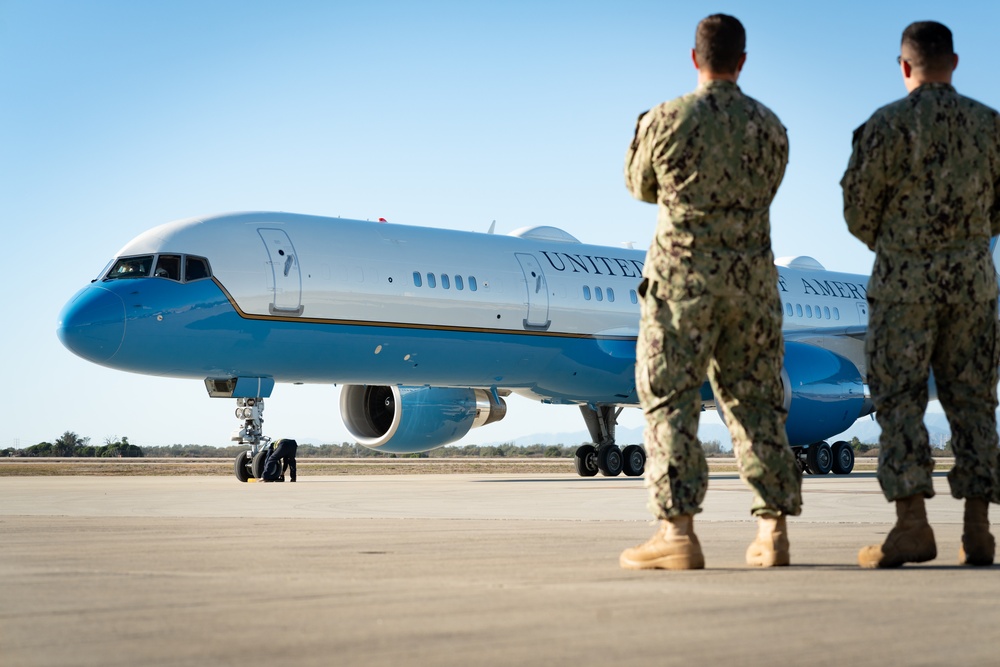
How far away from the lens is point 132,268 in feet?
52.0

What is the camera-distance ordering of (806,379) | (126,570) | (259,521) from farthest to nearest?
(806,379) → (259,521) → (126,570)

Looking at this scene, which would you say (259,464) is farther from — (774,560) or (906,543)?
(906,543)

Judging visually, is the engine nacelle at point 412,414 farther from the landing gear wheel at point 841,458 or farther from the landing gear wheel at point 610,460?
the landing gear wheel at point 841,458

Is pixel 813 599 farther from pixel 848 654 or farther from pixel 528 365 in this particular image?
pixel 528 365

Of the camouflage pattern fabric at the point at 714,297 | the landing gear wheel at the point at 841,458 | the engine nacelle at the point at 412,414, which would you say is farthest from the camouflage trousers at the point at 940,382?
the landing gear wheel at the point at 841,458

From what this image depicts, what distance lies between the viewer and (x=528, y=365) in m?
19.1

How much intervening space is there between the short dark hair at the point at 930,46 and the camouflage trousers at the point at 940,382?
1.00 meters

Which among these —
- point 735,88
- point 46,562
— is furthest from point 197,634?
point 735,88

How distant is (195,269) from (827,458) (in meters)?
11.2

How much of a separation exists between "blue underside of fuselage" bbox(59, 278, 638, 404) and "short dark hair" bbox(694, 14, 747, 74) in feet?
37.0

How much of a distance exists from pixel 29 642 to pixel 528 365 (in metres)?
16.1

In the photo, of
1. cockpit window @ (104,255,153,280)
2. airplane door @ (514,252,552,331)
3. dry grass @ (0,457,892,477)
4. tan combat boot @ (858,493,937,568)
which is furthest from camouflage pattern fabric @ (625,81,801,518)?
dry grass @ (0,457,892,477)

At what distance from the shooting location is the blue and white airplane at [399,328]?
51.2 feet

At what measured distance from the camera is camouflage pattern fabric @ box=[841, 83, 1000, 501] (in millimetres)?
5199
